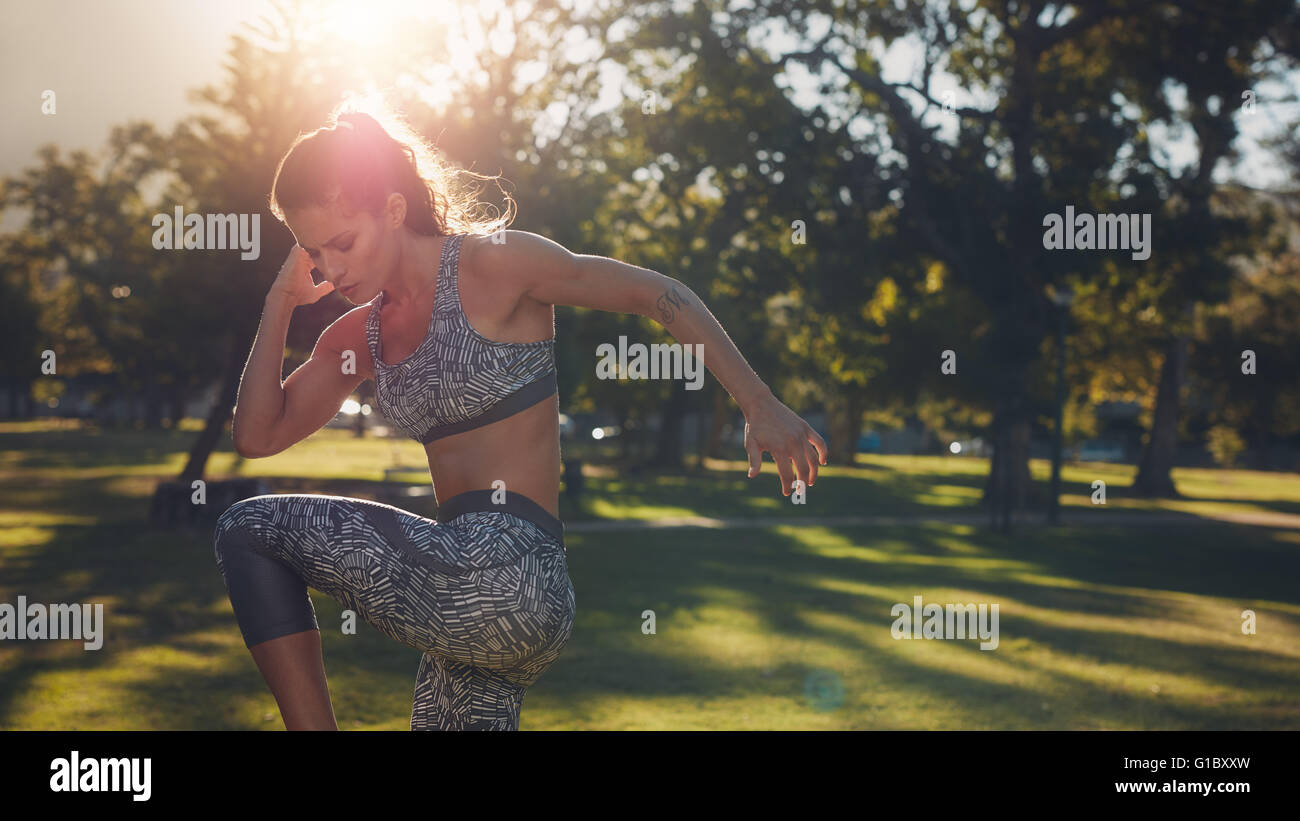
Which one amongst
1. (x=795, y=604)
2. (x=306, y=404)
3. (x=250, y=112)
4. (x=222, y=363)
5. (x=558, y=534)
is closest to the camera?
(x=558, y=534)

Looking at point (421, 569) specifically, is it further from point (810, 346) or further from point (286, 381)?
point (810, 346)

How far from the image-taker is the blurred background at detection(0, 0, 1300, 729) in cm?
903

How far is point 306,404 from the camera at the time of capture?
3.13 m

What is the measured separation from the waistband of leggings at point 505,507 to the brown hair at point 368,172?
27.1 inches

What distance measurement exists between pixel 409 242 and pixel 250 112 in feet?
62.9

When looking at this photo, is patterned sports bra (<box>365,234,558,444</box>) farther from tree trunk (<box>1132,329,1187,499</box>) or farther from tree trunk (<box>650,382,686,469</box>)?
tree trunk (<box>650,382,686,469</box>)

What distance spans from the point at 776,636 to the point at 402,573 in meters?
8.90

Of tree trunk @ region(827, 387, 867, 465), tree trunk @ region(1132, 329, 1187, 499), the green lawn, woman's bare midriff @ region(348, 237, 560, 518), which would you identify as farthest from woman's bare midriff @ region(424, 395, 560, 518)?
tree trunk @ region(827, 387, 867, 465)

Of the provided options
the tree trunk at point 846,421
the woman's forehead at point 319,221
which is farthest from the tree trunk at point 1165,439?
the woman's forehead at point 319,221

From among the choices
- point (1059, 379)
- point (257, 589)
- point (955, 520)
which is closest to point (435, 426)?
point (257, 589)

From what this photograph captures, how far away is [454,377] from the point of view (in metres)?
2.71
